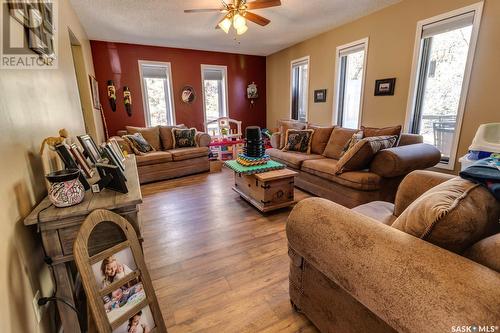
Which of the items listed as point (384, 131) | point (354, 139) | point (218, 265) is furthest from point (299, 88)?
point (218, 265)

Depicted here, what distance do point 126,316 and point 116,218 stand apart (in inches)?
17.2

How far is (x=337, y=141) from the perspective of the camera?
11.2ft

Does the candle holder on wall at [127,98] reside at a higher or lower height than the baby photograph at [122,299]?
higher

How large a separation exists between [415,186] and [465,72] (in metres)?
1.97

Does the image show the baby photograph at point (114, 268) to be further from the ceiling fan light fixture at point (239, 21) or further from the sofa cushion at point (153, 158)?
the sofa cushion at point (153, 158)

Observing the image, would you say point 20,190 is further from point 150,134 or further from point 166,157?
point 150,134

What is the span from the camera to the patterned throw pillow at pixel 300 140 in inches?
149

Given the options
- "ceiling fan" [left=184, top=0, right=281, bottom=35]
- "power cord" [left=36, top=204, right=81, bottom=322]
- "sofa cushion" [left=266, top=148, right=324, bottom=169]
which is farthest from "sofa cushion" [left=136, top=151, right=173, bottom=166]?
"power cord" [left=36, top=204, right=81, bottom=322]

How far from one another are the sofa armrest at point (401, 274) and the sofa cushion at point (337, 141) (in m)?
2.44

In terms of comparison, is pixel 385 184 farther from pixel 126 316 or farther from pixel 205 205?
pixel 126 316

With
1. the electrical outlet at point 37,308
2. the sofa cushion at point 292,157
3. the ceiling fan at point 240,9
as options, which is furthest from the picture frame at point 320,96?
the electrical outlet at point 37,308

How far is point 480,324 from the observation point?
598mm

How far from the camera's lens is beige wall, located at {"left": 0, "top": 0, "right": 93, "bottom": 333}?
855 mm

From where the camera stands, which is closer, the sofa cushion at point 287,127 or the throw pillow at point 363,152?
the throw pillow at point 363,152
